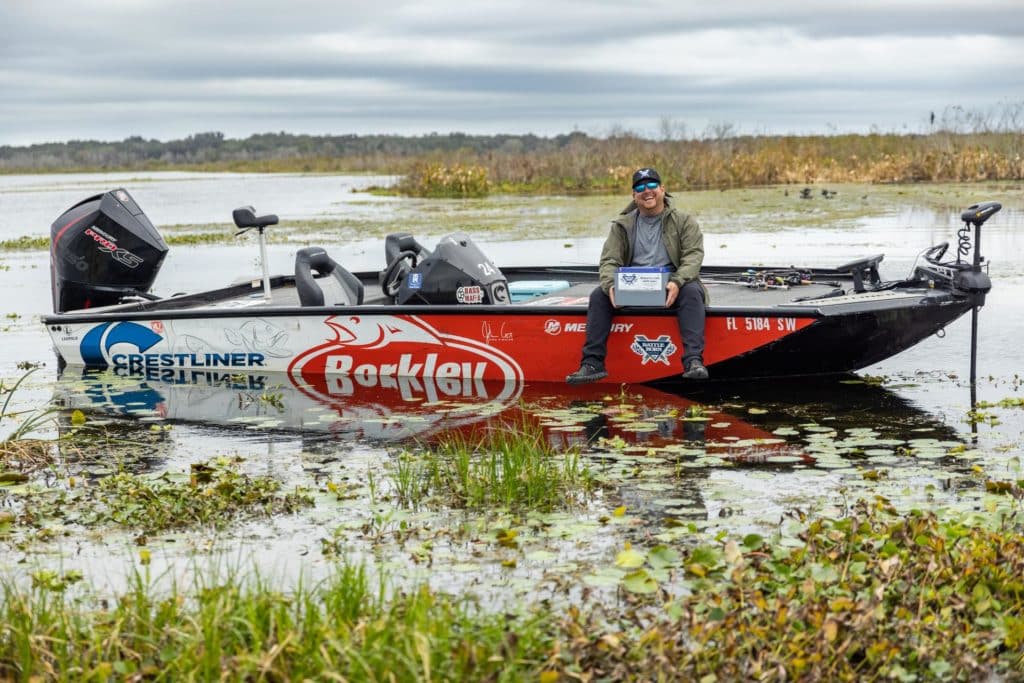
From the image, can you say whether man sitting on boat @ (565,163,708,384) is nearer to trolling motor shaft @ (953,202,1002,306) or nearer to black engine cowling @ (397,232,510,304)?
black engine cowling @ (397,232,510,304)

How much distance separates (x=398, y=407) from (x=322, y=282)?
65.0 inches

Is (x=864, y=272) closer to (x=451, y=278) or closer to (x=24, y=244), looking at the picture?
(x=451, y=278)

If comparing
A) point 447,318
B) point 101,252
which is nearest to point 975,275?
point 447,318

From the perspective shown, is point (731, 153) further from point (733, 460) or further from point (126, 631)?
point (126, 631)

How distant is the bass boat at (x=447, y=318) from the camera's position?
8.55 m

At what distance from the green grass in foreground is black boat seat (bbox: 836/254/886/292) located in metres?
4.82

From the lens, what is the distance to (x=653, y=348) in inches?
349

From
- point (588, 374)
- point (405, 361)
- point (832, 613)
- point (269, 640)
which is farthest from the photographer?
point (405, 361)

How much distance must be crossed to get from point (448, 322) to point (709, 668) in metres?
5.61

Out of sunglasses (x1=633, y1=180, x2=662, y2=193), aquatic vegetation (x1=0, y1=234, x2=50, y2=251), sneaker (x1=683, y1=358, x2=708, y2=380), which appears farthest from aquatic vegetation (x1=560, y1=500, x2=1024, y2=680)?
aquatic vegetation (x1=0, y1=234, x2=50, y2=251)

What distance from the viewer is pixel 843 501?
5.75 metres

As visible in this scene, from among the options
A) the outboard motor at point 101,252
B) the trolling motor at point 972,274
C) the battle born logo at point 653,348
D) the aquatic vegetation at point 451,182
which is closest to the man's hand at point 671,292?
the battle born logo at point 653,348

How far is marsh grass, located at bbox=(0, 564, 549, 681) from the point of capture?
3.70 metres

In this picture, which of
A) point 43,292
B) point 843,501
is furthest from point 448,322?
point 43,292
